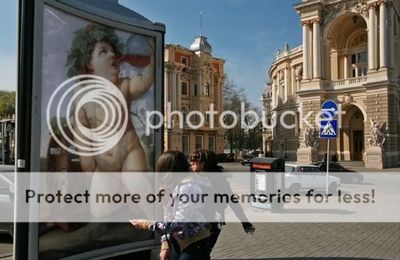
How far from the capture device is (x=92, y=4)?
18.5ft

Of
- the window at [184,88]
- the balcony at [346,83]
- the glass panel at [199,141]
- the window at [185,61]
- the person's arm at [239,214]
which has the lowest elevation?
the person's arm at [239,214]

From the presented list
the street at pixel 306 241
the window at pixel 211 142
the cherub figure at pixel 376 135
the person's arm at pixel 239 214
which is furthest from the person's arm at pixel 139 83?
the window at pixel 211 142

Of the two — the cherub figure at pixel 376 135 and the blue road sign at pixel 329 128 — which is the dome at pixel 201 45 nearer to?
the cherub figure at pixel 376 135

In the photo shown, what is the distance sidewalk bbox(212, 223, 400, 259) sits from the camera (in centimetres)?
754

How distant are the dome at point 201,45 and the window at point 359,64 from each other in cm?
2808

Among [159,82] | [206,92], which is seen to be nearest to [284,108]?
[206,92]

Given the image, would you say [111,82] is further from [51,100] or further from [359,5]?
[359,5]

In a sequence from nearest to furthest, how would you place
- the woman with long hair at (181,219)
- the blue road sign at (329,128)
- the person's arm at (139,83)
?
the woman with long hair at (181,219) → the person's arm at (139,83) → the blue road sign at (329,128)

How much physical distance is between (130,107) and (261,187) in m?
7.53

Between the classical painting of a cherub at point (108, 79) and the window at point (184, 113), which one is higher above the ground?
the window at point (184, 113)

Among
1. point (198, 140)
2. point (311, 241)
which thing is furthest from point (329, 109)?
point (198, 140)

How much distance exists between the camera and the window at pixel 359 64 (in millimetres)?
51656

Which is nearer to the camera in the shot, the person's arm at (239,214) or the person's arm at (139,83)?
the person's arm at (239,214)

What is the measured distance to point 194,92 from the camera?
72438mm
